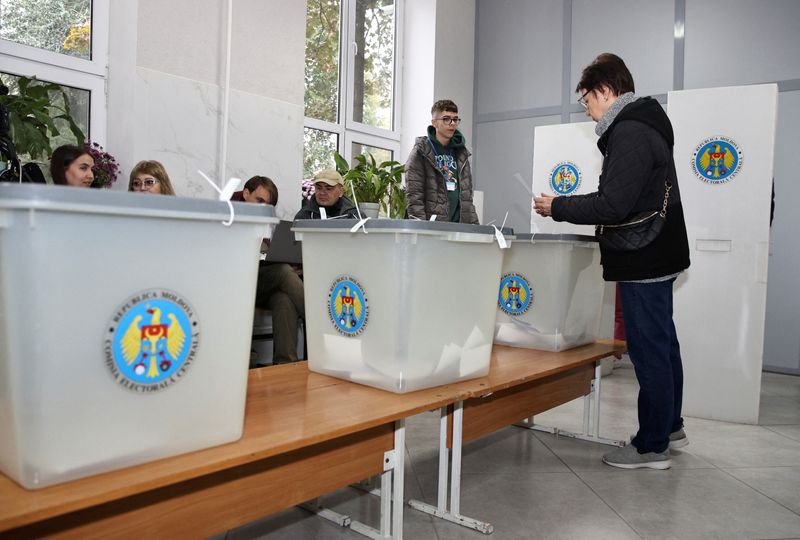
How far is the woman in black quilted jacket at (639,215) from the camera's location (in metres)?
1.86

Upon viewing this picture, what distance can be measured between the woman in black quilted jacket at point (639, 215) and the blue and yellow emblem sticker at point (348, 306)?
82 centimetres

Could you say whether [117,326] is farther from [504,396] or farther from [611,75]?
[611,75]

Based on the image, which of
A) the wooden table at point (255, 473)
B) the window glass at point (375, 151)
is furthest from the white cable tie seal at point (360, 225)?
the window glass at point (375, 151)

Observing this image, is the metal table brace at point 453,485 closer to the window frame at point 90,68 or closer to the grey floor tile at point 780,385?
the window frame at point 90,68

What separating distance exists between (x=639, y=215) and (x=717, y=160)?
1.20m

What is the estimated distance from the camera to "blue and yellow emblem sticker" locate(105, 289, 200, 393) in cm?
85

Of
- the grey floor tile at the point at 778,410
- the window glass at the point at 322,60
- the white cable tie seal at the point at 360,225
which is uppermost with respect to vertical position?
the window glass at the point at 322,60

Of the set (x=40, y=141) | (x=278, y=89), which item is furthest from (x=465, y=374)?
(x=278, y=89)

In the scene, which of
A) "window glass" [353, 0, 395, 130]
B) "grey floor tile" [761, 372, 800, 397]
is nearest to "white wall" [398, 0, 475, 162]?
"window glass" [353, 0, 395, 130]

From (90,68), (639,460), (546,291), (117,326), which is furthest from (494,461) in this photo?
(90,68)

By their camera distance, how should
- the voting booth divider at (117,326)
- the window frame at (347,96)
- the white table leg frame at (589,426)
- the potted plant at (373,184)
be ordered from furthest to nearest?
the window frame at (347,96) < the potted plant at (373,184) < the white table leg frame at (589,426) < the voting booth divider at (117,326)

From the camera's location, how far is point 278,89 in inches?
135

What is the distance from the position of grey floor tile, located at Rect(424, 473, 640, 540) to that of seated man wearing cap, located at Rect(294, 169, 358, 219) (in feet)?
5.39

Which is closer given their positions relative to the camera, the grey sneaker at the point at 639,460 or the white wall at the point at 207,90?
the grey sneaker at the point at 639,460
